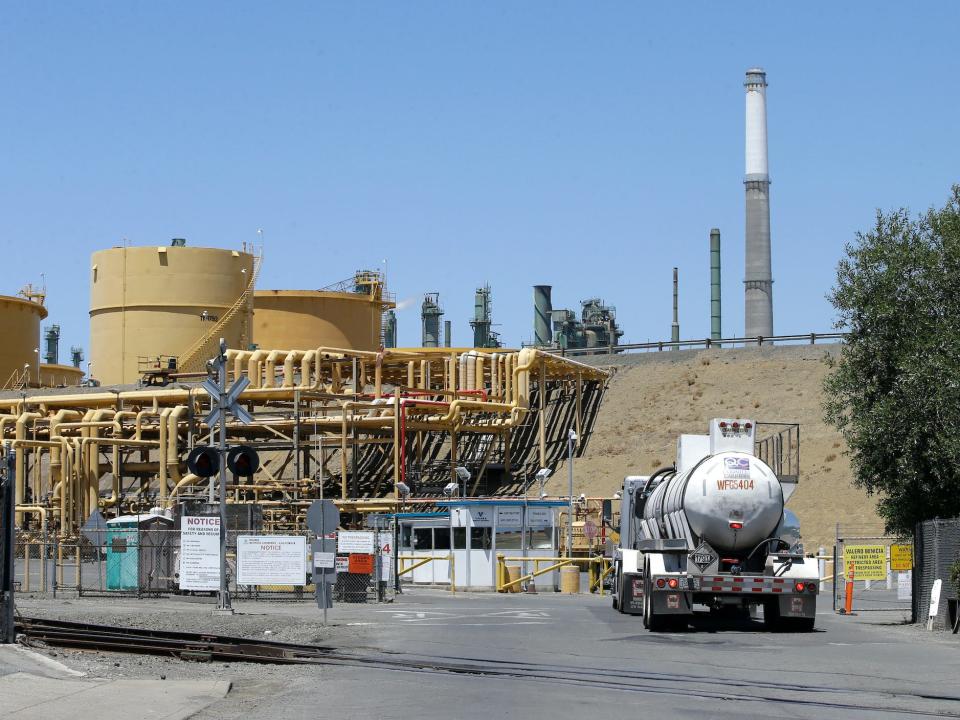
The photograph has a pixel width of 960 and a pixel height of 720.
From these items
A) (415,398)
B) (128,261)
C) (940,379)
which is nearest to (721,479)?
(940,379)

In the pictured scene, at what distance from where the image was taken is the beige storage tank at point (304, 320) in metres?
83.2

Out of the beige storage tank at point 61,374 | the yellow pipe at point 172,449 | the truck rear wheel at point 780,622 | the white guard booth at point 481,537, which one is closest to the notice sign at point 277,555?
the white guard booth at point 481,537

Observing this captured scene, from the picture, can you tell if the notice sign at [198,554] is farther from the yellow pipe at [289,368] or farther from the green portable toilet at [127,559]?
the yellow pipe at [289,368]

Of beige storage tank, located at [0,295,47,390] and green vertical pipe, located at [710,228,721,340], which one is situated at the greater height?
green vertical pipe, located at [710,228,721,340]

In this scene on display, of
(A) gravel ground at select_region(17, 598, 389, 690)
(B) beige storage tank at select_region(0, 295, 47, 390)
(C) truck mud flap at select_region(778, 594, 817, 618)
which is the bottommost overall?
(A) gravel ground at select_region(17, 598, 389, 690)

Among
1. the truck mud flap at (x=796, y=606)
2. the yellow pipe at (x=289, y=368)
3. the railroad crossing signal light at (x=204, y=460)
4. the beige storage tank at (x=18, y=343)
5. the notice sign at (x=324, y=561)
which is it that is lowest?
the truck mud flap at (x=796, y=606)

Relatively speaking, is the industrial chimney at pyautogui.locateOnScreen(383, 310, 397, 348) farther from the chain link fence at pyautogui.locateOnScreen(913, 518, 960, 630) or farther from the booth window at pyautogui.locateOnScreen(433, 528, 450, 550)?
the chain link fence at pyautogui.locateOnScreen(913, 518, 960, 630)

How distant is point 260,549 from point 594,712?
2119cm

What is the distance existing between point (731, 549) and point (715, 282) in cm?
7072

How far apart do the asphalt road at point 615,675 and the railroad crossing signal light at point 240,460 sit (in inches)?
157

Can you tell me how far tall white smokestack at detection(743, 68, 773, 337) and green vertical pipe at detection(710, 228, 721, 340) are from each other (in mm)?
9313

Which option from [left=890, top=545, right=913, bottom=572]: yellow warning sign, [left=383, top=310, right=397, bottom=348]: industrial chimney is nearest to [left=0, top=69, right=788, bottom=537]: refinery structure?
[left=890, top=545, right=913, bottom=572]: yellow warning sign

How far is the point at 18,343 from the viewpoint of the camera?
90062 millimetres

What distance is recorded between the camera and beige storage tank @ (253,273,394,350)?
3275 inches
